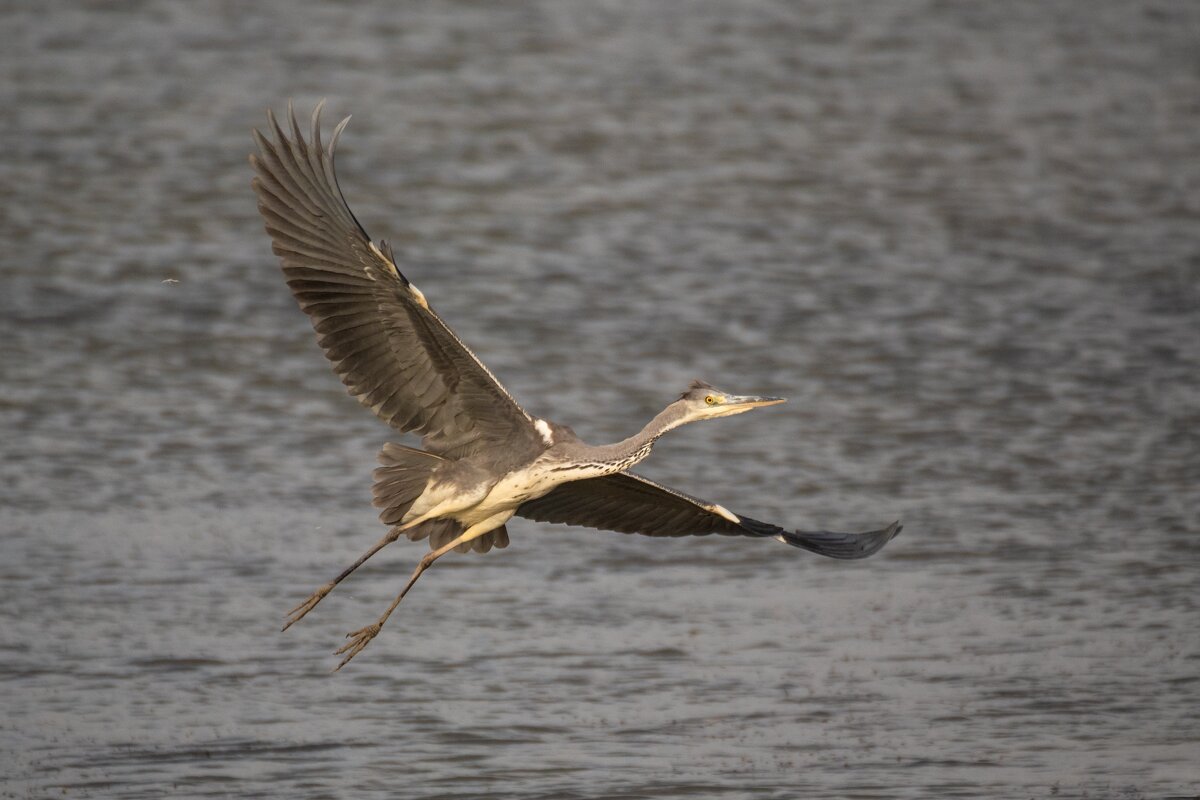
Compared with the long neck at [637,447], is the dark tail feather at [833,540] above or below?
below

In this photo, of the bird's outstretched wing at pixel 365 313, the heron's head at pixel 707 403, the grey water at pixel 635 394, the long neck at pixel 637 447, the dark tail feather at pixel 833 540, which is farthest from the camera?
the grey water at pixel 635 394

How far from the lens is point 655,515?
9.97m

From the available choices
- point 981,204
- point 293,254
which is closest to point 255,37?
point 981,204

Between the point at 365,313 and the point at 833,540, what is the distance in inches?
97.8

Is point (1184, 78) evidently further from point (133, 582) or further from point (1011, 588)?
point (133, 582)

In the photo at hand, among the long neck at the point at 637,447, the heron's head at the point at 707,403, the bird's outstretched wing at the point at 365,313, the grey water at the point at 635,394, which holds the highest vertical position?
the bird's outstretched wing at the point at 365,313

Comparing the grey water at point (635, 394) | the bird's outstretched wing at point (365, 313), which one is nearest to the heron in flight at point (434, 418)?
the bird's outstretched wing at point (365, 313)

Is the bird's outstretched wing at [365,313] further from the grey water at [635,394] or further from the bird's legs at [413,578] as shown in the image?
the grey water at [635,394]

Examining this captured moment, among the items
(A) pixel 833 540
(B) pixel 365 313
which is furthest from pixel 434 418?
Result: (A) pixel 833 540

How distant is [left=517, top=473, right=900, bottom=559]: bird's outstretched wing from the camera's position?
953 cm

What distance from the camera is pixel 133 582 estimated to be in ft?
36.0

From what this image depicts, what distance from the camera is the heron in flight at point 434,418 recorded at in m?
8.67

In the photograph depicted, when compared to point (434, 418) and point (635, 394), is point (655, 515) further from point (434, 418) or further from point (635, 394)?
point (635, 394)

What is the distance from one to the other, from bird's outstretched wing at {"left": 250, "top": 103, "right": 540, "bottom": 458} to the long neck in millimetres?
383
